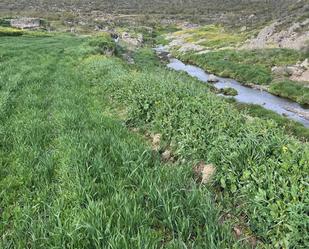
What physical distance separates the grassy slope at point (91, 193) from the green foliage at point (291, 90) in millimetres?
26765

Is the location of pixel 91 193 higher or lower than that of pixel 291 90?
higher

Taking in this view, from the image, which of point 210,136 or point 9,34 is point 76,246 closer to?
point 210,136

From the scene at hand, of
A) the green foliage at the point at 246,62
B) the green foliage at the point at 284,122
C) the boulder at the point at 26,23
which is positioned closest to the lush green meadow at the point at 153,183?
the green foliage at the point at 284,122

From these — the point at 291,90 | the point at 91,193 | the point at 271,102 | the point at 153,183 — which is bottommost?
the point at 271,102

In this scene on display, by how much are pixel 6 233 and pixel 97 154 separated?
258cm

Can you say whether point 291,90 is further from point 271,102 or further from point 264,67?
point 264,67

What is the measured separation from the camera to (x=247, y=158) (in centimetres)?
728

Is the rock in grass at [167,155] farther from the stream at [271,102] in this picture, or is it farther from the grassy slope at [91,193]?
the stream at [271,102]

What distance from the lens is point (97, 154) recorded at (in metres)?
7.88

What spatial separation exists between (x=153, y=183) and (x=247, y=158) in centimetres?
204

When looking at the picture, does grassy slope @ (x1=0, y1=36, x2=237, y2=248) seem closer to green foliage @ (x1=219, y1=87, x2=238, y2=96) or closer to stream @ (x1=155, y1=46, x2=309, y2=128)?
stream @ (x1=155, y1=46, x2=309, y2=128)

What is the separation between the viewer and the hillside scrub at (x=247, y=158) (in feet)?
18.7

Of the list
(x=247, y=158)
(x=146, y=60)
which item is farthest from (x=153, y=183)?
(x=146, y=60)

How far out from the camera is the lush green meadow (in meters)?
5.37
